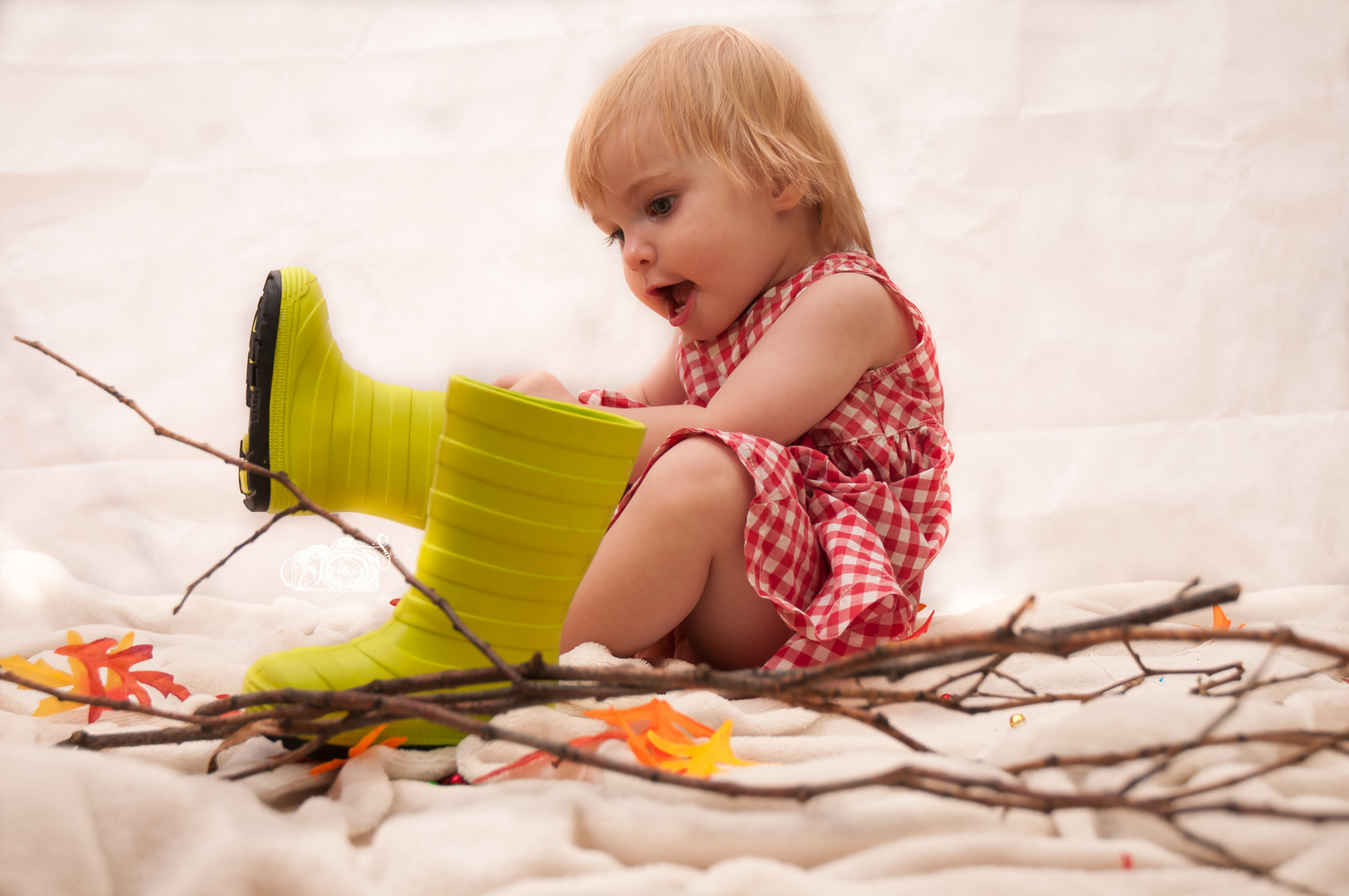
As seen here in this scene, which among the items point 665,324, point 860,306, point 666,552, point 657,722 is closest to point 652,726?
point 657,722

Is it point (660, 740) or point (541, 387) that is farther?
point (541, 387)

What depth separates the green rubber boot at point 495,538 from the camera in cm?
51

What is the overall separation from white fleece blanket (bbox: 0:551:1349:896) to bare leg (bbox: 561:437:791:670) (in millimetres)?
183

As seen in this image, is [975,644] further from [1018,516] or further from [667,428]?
[1018,516]

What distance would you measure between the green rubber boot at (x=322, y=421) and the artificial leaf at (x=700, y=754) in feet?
1.28

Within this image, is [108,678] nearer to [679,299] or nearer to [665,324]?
[679,299]

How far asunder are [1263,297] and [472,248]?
41.3 inches

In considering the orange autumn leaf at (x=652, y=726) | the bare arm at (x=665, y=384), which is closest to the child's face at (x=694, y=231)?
the bare arm at (x=665, y=384)

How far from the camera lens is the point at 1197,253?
1.20m

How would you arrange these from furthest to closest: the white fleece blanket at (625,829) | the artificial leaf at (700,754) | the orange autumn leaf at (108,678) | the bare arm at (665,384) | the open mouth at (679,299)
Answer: the bare arm at (665,384)
the open mouth at (679,299)
the orange autumn leaf at (108,678)
the artificial leaf at (700,754)
the white fleece blanket at (625,829)

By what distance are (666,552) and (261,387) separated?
33cm

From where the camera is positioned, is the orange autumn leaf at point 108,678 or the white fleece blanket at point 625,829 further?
the orange autumn leaf at point 108,678

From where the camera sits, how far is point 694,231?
2.85 ft

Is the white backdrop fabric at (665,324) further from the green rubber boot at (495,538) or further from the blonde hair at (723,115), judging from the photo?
the green rubber boot at (495,538)
